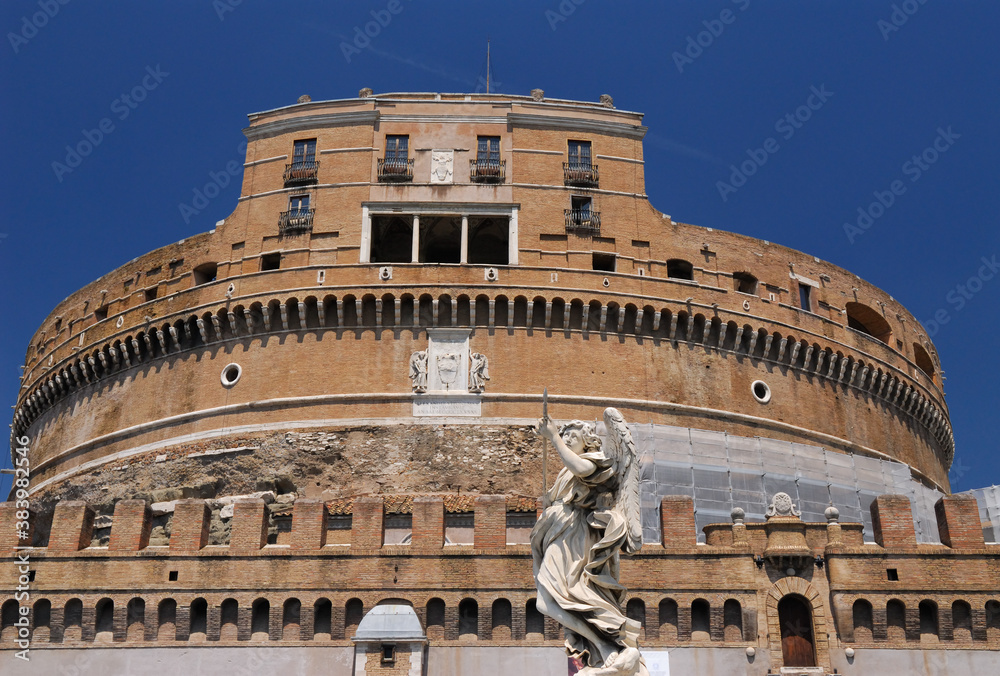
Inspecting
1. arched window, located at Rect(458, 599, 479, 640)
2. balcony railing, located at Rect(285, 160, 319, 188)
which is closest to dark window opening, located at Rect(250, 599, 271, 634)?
arched window, located at Rect(458, 599, 479, 640)

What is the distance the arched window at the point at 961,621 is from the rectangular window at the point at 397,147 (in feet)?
75.1

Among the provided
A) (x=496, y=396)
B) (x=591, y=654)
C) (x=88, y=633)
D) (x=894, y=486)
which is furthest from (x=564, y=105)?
(x=591, y=654)

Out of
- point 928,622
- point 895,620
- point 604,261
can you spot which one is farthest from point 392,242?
point 928,622

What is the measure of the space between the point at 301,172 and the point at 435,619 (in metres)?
19.2

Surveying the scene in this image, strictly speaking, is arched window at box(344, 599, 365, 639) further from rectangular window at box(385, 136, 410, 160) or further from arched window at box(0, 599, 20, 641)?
rectangular window at box(385, 136, 410, 160)

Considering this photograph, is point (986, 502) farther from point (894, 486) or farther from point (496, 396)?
point (496, 396)

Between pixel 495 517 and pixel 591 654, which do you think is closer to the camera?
pixel 591 654

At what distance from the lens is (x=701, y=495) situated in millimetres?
32812

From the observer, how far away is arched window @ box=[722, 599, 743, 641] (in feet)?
80.9

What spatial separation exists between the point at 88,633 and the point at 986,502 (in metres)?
26.4

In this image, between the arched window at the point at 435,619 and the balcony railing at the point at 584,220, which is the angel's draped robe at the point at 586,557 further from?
the balcony railing at the point at 584,220

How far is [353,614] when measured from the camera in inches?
984

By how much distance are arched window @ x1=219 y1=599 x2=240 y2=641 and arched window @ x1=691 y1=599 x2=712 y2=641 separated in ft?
34.0

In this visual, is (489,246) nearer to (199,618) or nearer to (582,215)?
(582,215)
